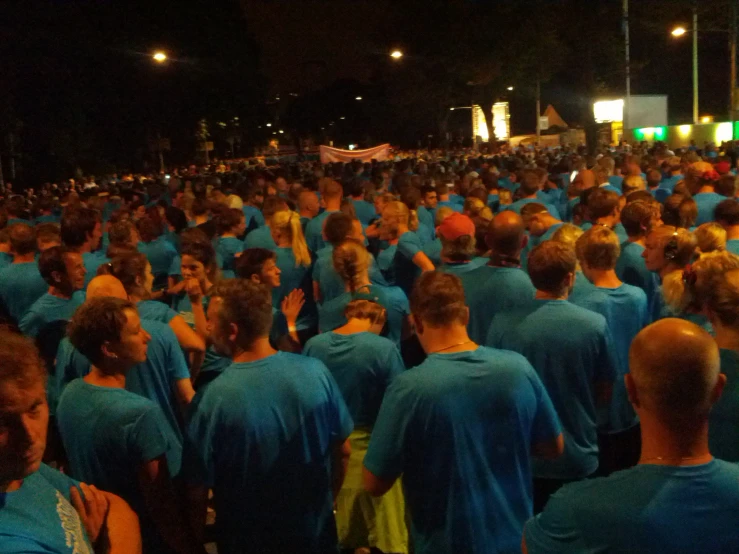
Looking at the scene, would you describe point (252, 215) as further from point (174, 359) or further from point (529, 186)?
point (174, 359)

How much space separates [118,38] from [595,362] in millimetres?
38654

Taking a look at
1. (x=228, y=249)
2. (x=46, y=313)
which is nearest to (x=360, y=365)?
(x=46, y=313)

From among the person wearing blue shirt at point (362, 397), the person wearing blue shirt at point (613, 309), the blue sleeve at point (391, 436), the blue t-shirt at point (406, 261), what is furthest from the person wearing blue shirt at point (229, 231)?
the blue sleeve at point (391, 436)

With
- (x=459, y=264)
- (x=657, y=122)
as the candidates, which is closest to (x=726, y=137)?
(x=657, y=122)

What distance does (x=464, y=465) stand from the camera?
3.02 metres

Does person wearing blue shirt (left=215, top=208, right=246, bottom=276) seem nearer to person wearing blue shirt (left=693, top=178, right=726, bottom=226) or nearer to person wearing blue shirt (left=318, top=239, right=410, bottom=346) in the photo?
person wearing blue shirt (left=318, top=239, right=410, bottom=346)

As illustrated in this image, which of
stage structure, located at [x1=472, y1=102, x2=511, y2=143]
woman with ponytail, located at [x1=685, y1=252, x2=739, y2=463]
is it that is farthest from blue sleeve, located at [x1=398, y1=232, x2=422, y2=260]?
stage structure, located at [x1=472, y1=102, x2=511, y2=143]

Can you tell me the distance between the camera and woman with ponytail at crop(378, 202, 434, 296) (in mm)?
6738

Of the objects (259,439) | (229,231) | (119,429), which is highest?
(229,231)

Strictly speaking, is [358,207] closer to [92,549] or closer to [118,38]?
[92,549]

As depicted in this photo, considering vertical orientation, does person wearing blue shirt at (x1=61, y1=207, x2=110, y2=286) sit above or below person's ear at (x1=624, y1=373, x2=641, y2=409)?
above

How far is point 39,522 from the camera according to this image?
6.04 feet

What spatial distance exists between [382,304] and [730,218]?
9.35ft

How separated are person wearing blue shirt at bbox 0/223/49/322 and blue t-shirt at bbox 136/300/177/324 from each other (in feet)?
7.66
